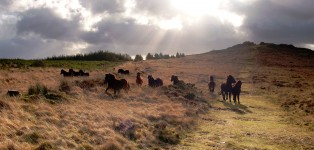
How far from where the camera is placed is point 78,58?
11425 centimetres

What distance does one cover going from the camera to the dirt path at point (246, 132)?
15.3 metres

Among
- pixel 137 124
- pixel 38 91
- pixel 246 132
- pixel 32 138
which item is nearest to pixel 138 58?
pixel 38 91

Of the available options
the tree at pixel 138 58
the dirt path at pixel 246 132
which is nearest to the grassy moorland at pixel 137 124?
the dirt path at pixel 246 132

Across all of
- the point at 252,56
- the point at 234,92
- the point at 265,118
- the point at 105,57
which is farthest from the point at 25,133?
the point at 105,57

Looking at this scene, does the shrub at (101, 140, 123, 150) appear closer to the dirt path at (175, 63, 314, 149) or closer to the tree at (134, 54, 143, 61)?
the dirt path at (175, 63, 314, 149)

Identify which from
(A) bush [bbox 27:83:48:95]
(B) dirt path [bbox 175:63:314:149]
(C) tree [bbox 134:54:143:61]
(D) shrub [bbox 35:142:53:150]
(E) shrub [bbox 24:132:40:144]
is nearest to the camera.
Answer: (D) shrub [bbox 35:142:53:150]

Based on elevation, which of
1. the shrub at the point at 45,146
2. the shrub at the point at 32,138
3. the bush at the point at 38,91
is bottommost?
the shrub at the point at 45,146

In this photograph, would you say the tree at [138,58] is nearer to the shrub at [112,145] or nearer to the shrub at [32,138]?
the shrub at [112,145]

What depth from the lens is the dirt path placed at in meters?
15.3

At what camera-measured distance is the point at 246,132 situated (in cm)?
1816

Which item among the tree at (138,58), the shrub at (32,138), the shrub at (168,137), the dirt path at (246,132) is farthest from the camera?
the tree at (138,58)

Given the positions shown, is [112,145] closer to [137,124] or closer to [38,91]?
[137,124]

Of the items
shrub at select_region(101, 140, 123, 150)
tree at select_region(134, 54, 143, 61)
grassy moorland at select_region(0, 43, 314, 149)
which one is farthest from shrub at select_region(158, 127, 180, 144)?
tree at select_region(134, 54, 143, 61)

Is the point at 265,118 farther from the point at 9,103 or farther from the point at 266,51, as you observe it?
the point at 266,51
